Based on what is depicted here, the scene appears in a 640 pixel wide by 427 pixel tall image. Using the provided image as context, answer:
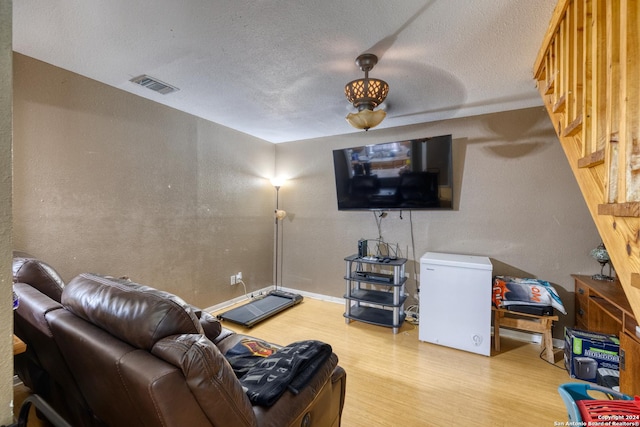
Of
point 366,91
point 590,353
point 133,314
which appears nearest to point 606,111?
point 366,91

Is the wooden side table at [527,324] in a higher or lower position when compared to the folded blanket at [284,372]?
lower

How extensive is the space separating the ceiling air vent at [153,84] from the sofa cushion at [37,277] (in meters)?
1.61

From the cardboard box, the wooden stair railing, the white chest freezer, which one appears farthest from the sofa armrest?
the cardboard box

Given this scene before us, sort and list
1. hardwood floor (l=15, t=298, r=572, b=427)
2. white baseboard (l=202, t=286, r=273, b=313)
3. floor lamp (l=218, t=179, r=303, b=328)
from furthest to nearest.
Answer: white baseboard (l=202, t=286, r=273, b=313) → floor lamp (l=218, t=179, r=303, b=328) → hardwood floor (l=15, t=298, r=572, b=427)

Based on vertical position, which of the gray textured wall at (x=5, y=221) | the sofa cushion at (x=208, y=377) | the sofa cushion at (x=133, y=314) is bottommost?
the sofa cushion at (x=208, y=377)

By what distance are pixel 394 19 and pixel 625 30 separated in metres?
1.03

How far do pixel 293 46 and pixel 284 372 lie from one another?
1957 mm

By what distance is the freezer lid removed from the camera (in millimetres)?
2549

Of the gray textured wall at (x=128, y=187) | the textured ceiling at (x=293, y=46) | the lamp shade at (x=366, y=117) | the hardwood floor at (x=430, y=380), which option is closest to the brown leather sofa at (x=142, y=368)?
the hardwood floor at (x=430, y=380)

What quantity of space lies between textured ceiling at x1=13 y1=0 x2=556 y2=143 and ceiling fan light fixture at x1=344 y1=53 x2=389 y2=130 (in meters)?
0.08

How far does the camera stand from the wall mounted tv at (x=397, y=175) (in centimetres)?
307

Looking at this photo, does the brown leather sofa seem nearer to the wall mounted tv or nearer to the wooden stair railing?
the wooden stair railing

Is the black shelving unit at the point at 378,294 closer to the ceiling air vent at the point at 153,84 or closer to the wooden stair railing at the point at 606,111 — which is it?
the wooden stair railing at the point at 606,111

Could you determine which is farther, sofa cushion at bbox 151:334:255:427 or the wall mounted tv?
the wall mounted tv
